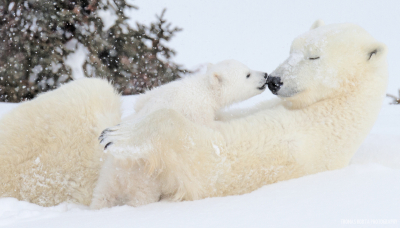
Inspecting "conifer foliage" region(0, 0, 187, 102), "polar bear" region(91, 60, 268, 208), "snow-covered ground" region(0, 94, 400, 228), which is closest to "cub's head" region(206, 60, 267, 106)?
"polar bear" region(91, 60, 268, 208)

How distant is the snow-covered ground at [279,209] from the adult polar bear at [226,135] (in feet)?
0.36

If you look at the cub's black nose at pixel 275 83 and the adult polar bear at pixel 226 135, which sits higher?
the cub's black nose at pixel 275 83

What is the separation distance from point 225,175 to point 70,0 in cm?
474

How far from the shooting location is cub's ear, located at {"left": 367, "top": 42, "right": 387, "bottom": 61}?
2.43 metres

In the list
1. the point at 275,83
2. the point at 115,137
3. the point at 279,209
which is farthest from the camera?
the point at 275,83

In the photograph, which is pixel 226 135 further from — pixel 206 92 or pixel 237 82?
pixel 237 82

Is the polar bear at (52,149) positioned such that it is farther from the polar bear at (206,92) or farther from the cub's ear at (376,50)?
the cub's ear at (376,50)

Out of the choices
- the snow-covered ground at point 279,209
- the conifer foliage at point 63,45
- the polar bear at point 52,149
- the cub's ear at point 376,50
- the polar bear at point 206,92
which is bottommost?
the snow-covered ground at point 279,209

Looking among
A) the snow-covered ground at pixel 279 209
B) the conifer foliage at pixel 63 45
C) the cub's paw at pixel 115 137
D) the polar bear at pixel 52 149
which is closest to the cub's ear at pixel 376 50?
the snow-covered ground at pixel 279 209

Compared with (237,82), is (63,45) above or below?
above

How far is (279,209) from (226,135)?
2.26ft

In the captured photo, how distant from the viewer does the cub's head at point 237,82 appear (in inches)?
119

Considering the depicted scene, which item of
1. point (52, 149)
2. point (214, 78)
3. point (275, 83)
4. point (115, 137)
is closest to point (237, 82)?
point (214, 78)

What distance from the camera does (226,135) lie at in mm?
2258
